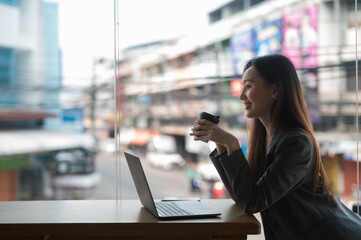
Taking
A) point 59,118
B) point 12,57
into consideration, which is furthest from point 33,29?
point 59,118

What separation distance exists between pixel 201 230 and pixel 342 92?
24.6 ft

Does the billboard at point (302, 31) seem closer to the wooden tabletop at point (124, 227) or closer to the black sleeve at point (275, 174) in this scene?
the black sleeve at point (275, 174)

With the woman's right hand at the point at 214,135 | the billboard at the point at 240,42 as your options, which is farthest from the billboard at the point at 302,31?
the woman's right hand at the point at 214,135

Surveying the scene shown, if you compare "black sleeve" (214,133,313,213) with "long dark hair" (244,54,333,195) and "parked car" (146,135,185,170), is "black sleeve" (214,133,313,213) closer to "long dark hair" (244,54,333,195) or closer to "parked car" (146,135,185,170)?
"long dark hair" (244,54,333,195)

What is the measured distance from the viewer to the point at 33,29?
6.24 metres

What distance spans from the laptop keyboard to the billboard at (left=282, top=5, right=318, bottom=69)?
841 centimetres

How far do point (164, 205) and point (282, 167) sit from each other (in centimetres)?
45

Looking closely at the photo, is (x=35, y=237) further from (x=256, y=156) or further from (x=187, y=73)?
(x=187, y=73)

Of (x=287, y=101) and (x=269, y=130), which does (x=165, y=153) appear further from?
(x=287, y=101)

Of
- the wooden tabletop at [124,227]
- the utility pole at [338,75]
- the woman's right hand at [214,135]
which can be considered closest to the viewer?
the wooden tabletop at [124,227]

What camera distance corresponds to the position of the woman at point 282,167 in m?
1.24

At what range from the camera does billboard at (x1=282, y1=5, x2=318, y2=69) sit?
939 cm

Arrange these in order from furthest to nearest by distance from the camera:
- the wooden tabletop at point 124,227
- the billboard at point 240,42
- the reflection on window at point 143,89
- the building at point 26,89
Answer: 1. the billboard at point 240,42
2. the building at point 26,89
3. the reflection on window at point 143,89
4. the wooden tabletop at point 124,227

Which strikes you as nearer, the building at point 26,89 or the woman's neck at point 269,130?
the woman's neck at point 269,130
